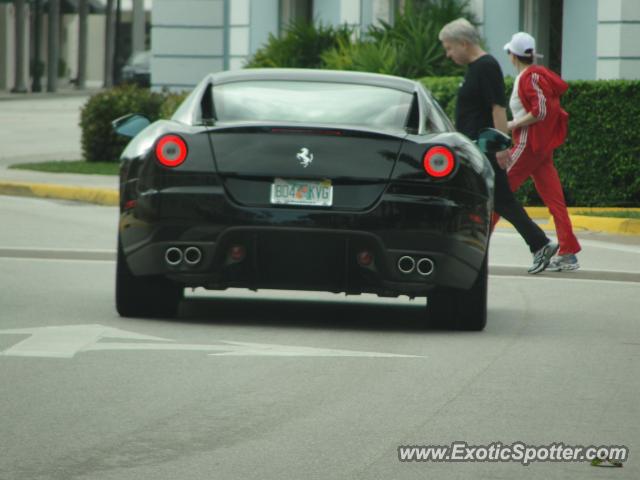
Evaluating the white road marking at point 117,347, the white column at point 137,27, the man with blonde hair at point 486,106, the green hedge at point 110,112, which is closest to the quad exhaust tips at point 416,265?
the white road marking at point 117,347

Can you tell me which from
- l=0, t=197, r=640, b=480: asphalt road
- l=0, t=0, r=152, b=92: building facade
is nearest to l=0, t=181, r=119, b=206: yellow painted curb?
l=0, t=197, r=640, b=480: asphalt road

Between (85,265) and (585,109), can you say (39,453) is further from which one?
(585,109)

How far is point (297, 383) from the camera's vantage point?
24.6 feet

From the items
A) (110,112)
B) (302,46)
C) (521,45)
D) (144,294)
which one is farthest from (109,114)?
(144,294)

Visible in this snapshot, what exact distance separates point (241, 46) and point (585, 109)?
8.21 meters

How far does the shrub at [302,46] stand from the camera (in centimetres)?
2347

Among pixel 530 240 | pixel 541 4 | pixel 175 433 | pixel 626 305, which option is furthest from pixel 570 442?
pixel 541 4

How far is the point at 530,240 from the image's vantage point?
41.8 ft

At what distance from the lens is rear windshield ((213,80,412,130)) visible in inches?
365

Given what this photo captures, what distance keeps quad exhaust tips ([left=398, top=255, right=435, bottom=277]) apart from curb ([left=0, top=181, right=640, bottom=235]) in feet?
26.2

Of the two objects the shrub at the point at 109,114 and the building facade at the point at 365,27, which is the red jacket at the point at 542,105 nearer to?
the building facade at the point at 365,27

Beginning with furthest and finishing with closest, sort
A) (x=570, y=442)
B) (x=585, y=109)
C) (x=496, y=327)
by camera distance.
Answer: (x=585, y=109) → (x=496, y=327) → (x=570, y=442)

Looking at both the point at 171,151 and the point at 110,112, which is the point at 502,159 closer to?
the point at 171,151

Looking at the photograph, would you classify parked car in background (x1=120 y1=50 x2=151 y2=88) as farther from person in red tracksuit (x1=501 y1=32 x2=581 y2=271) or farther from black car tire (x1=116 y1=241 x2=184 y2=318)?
black car tire (x1=116 y1=241 x2=184 y2=318)
